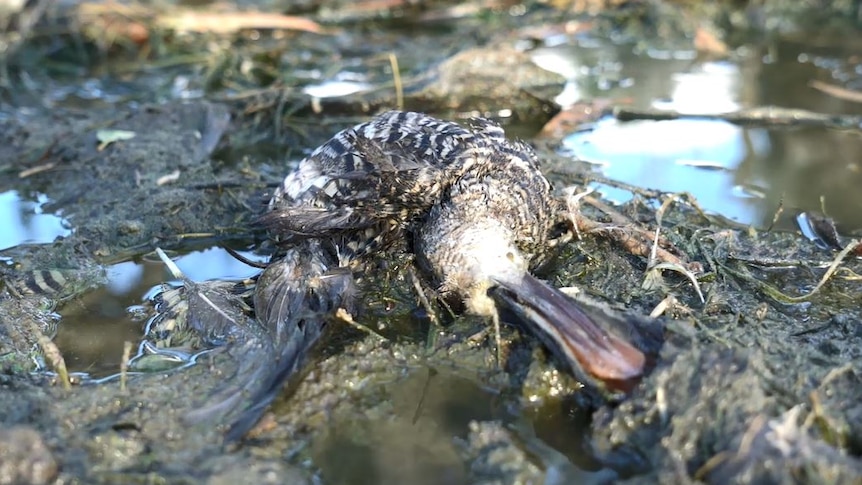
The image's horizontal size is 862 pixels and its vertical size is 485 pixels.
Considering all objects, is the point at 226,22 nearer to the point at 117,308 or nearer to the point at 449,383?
the point at 117,308

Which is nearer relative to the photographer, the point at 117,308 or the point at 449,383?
the point at 449,383

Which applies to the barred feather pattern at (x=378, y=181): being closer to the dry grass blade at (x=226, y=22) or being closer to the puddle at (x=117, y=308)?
the puddle at (x=117, y=308)

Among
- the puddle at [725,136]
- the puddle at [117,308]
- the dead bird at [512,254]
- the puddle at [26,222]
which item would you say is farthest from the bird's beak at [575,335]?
the puddle at [26,222]

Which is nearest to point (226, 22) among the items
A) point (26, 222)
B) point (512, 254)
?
point (26, 222)

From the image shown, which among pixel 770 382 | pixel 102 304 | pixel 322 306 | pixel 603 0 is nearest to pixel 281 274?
pixel 322 306

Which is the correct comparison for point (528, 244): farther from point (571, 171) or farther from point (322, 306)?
point (571, 171)

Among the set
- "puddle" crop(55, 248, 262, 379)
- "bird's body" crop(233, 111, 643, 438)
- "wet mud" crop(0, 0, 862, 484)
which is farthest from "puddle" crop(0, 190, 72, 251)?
"bird's body" crop(233, 111, 643, 438)
